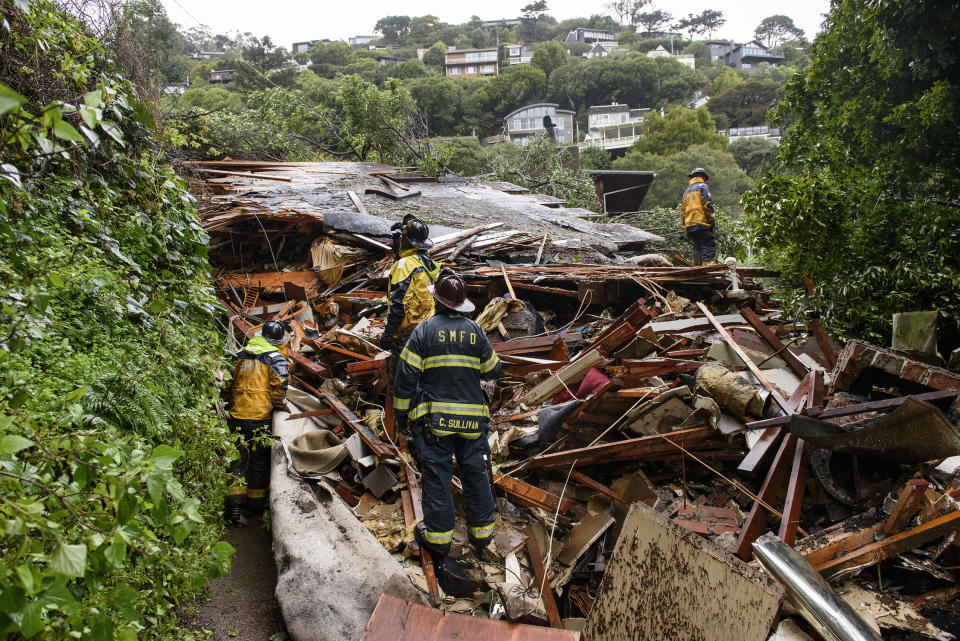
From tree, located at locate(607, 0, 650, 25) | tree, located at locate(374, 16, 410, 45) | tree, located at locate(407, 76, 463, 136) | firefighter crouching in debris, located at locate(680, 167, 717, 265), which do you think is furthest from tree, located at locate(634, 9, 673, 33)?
Answer: firefighter crouching in debris, located at locate(680, 167, 717, 265)

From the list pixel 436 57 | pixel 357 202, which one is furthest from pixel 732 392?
pixel 436 57

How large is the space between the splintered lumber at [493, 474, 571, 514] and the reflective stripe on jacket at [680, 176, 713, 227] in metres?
6.35

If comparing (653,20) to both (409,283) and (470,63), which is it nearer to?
(470,63)

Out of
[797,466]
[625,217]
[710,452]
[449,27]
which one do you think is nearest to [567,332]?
[710,452]

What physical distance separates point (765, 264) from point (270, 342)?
276 inches

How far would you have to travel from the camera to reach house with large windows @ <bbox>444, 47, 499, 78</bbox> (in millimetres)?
69250

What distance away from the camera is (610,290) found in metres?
7.49

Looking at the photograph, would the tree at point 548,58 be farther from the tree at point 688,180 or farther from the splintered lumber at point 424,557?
the splintered lumber at point 424,557

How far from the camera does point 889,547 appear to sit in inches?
118

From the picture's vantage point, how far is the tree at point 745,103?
48500 mm

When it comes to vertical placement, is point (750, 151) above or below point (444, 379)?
above

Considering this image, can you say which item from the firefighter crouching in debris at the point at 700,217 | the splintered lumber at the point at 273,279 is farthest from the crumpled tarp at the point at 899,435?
the splintered lumber at the point at 273,279

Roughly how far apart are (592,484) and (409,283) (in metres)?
2.38

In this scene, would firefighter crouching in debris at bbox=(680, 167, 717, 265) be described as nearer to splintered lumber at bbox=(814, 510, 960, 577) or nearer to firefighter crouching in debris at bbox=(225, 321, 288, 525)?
splintered lumber at bbox=(814, 510, 960, 577)
